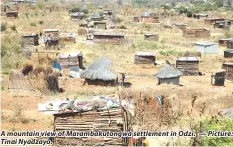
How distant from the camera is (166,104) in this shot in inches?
578

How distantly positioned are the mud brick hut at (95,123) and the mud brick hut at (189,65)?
50.7ft

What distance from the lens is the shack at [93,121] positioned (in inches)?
412

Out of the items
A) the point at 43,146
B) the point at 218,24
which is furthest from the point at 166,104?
the point at 218,24

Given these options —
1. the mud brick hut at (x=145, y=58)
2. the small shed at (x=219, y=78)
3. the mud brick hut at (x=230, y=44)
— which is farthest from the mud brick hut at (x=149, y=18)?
the small shed at (x=219, y=78)

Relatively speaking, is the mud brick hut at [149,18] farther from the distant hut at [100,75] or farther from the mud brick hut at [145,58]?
the distant hut at [100,75]

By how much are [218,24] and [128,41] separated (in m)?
18.9

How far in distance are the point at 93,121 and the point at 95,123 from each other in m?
0.08

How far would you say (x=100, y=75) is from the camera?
2086 cm

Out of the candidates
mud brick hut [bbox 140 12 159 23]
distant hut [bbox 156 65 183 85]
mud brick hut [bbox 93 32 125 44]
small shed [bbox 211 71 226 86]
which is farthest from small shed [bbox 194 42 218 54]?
mud brick hut [bbox 140 12 159 23]

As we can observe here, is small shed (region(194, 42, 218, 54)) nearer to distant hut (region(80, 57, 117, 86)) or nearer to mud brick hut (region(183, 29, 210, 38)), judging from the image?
mud brick hut (region(183, 29, 210, 38))

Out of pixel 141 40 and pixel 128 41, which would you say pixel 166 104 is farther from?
pixel 141 40

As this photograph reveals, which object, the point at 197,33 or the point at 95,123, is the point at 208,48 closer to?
the point at 197,33

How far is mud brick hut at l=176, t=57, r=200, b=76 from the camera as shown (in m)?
25.5

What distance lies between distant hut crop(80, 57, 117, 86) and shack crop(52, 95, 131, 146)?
992 cm
